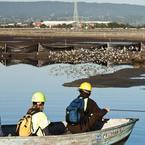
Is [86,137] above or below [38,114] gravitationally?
below

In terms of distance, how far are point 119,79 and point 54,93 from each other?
7996 millimetres

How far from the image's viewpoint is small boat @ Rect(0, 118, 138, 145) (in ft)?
49.6

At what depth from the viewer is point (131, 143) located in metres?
18.8

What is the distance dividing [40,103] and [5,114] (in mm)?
8860

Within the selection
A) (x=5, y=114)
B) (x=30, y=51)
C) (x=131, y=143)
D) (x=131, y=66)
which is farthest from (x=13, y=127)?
(x=30, y=51)

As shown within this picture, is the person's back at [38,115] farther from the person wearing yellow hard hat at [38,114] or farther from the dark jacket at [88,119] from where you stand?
the dark jacket at [88,119]

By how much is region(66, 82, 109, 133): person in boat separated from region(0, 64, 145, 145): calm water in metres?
2.07

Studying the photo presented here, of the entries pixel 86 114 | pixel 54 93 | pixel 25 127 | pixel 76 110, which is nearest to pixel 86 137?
pixel 76 110

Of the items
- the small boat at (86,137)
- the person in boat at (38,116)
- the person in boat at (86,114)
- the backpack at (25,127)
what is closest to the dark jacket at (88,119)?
the person in boat at (86,114)

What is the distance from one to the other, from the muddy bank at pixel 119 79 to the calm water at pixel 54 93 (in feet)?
3.56

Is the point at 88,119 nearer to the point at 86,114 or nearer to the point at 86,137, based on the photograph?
the point at 86,114

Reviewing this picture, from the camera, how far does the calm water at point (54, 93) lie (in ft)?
77.4

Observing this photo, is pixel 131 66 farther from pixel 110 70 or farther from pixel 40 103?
pixel 40 103

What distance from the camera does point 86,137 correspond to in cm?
1628
